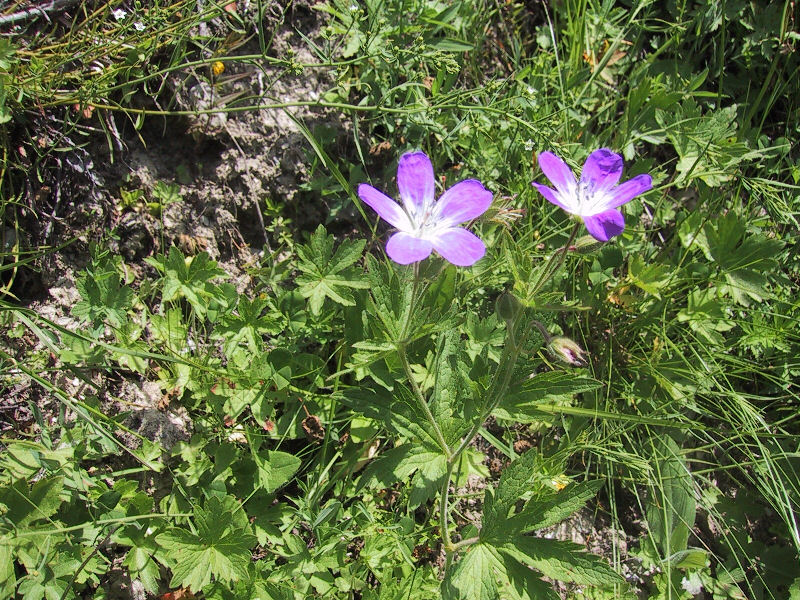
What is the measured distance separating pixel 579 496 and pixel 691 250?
5.23ft

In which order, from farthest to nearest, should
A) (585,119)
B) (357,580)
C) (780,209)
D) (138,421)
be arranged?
(585,119) < (780,209) < (138,421) < (357,580)

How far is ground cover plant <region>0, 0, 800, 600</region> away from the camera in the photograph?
219 centimetres

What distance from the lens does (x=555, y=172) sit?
1954 millimetres

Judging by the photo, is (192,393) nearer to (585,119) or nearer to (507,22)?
(585,119)

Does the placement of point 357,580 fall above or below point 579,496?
below

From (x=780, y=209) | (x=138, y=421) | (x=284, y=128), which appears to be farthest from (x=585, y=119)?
(x=138, y=421)

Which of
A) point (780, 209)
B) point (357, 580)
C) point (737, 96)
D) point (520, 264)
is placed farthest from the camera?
point (737, 96)

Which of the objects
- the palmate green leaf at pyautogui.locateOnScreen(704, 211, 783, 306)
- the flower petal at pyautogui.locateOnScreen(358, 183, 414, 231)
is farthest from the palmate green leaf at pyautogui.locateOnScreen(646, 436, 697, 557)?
the flower petal at pyautogui.locateOnScreen(358, 183, 414, 231)

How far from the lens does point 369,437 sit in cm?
260

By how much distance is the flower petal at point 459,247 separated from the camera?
5.75 feet

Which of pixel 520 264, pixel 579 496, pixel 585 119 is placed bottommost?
pixel 579 496

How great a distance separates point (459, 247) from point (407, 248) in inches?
6.3

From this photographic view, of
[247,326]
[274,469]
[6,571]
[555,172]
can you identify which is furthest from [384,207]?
[6,571]

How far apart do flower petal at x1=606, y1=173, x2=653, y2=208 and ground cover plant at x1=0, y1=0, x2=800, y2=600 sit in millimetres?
17
